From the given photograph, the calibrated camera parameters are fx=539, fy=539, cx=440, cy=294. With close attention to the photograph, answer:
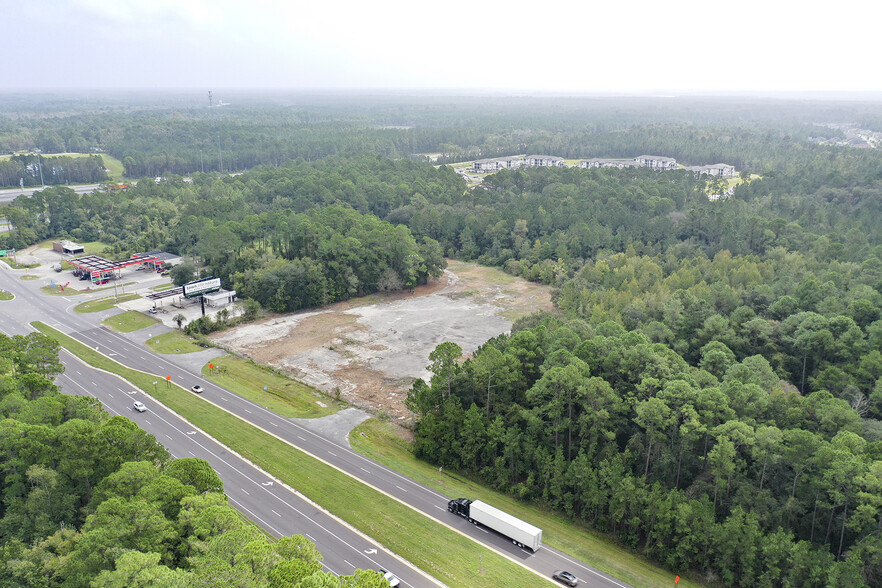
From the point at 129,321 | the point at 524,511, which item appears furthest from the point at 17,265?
the point at 524,511

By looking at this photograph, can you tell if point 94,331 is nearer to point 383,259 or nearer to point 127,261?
point 127,261

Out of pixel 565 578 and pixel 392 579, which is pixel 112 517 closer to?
pixel 392 579

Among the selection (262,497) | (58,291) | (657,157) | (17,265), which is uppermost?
(657,157)

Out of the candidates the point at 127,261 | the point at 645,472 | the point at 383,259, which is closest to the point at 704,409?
the point at 645,472

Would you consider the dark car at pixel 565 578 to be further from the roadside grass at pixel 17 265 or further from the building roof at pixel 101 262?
the roadside grass at pixel 17 265

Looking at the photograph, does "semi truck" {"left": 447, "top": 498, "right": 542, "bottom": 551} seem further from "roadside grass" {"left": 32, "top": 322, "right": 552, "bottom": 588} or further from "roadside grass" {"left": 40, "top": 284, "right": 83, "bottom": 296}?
"roadside grass" {"left": 40, "top": 284, "right": 83, "bottom": 296}

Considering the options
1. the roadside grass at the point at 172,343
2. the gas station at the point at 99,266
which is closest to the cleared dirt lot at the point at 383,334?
the roadside grass at the point at 172,343
